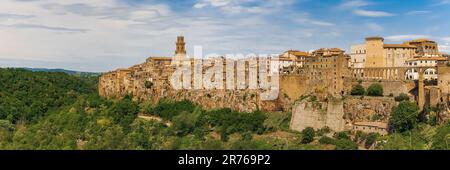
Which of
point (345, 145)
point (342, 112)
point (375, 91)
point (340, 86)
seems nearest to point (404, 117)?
point (342, 112)

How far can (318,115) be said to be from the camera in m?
26.8

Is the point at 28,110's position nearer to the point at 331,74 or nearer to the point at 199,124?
the point at 199,124

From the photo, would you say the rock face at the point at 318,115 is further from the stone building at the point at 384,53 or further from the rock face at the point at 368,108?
the stone building at the point at 384,53

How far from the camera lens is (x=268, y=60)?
Answer: 3375cm

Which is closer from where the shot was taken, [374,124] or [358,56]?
[374,124]

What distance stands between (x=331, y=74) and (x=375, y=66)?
5603mm

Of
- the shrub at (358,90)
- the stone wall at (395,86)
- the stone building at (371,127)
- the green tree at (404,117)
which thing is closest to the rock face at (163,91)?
the shrub at (358,90)

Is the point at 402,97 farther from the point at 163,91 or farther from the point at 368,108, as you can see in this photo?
the point at 163,91

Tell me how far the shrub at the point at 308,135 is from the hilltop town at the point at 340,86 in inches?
42.7

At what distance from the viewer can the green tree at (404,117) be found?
24.4m

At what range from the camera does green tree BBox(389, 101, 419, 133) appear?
80.0 ft

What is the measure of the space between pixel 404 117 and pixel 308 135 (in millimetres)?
3849

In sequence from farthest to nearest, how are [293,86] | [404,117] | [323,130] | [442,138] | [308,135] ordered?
1. [293,86]
2. [323,130]
3. [308,135]
4. [404,117]
5. [442,138]
